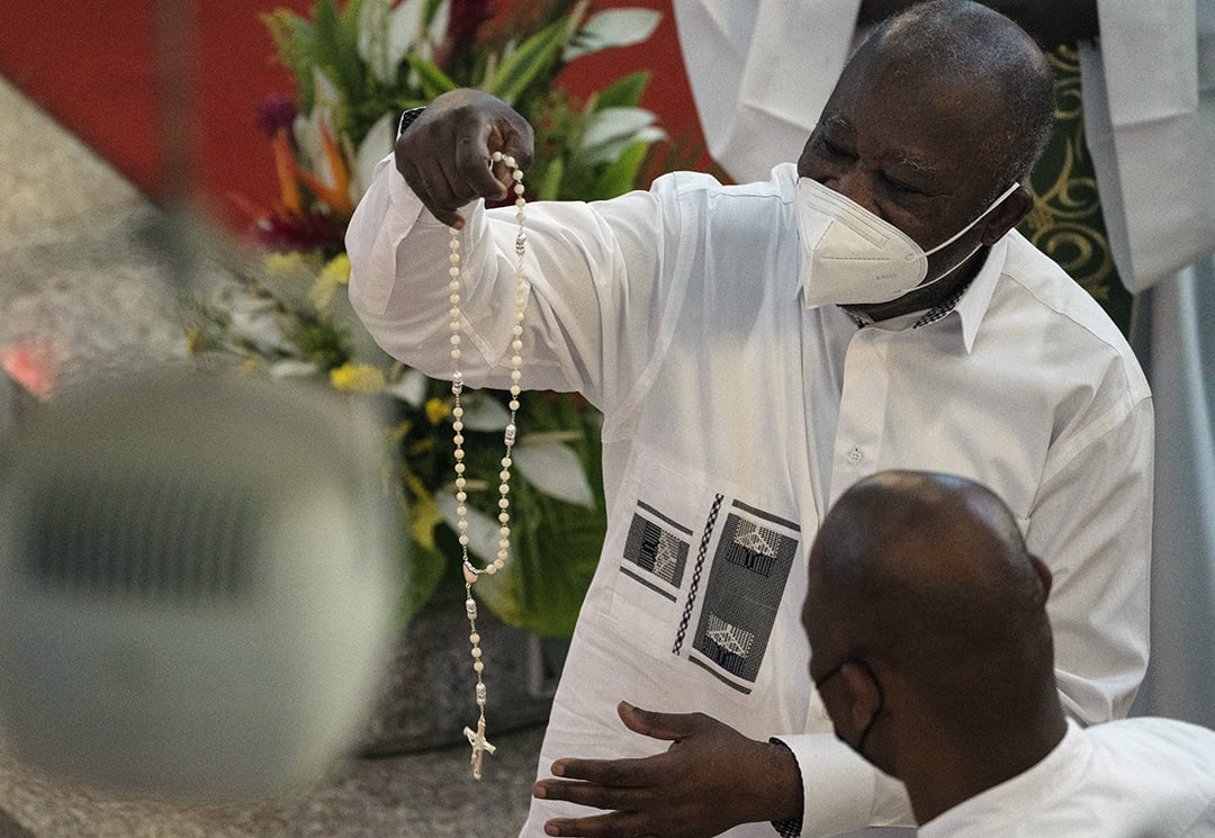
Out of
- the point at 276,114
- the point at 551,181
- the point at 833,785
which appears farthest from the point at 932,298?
the point at 276,114

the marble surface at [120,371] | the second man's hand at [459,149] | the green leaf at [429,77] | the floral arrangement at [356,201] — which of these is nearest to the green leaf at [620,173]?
the floral arrangement at [356,201]

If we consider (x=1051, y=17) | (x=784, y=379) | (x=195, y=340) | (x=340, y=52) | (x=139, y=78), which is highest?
(x=1051, y=17)

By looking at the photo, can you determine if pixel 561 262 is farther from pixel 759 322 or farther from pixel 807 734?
pixel 807 734

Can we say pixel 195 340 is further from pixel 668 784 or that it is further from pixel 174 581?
pixel 668 784

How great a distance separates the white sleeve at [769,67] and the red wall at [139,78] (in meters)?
2.15

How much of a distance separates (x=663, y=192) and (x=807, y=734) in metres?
0.59

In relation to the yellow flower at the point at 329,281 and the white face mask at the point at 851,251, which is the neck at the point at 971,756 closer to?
the white face mask at the point at 851,251

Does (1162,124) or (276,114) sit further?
(276,114)

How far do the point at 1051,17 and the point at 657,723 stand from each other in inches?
49.7

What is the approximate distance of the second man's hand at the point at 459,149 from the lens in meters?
1.58

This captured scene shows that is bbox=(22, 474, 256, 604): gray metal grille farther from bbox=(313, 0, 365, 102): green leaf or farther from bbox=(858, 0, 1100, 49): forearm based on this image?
bbox=(858, 0, 1100, 49): forearm

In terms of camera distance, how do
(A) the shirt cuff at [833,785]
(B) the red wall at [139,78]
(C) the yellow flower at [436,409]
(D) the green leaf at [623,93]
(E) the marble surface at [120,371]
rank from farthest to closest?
1. (B) the red wall at [139,78]
2. (D) the green leaf at [623,93]
3. (C) the yellow flower at [436,409]
4. (E) the marble surface at [120,371]
5. (A) the shirt cuff at [833,785]

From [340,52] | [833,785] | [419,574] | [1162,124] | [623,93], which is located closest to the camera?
[833,785]

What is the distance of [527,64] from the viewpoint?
10.3ft
